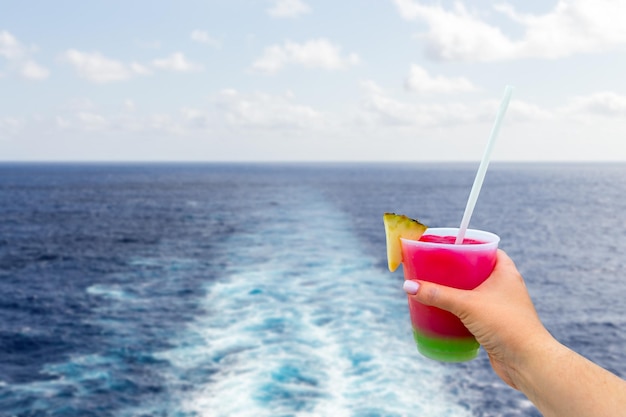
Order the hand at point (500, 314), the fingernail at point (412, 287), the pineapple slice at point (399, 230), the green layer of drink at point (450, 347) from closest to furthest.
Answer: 1. the hand at point (500, 314)
2. the fingernail at point (412, 287)
3. the green layer of drink at point (450, 347)
4. the pineapple slice at point (399, 230)

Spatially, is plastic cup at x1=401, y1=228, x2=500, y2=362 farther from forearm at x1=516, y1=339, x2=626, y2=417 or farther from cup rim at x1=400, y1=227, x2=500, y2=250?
forearm at x1=516, y1=339, x2=626, y2=417

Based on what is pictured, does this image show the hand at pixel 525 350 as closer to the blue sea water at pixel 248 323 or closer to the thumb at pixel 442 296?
the thumb at pixel 442 296

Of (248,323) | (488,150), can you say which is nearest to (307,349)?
(248,323)

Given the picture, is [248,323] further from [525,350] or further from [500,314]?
[525,350]

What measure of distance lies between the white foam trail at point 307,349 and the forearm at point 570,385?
1255 cm

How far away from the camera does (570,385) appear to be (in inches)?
87.1

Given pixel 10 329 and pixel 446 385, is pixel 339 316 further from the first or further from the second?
pixel 10 329

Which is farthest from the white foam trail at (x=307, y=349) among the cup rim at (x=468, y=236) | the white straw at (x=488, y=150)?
the white straw at (x=488, y=150)

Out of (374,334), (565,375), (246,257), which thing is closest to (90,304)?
(246,257)

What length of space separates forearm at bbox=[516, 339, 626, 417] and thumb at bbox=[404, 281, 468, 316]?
440 mm

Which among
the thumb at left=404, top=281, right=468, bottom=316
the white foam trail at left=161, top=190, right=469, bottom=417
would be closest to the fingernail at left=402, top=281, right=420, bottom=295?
the thumb at left=404, top=281, right=468, bottom=316

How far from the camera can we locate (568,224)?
64.5 meters

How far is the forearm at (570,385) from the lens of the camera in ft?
6.81

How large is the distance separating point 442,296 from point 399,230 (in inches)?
23.8
